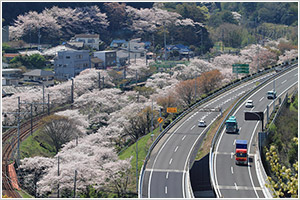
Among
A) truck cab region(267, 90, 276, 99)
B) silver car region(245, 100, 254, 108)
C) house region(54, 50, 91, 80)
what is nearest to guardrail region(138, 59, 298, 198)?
silver car region(245, 100, 254, 108)

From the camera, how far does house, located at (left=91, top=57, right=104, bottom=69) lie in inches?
2725

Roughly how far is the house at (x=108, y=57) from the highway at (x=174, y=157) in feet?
94.3

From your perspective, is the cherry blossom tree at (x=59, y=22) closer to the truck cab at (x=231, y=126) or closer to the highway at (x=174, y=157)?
the highway at (x=174, y=157)

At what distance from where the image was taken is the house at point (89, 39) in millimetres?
79688

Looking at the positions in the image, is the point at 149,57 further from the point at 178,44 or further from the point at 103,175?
the point at 103,175

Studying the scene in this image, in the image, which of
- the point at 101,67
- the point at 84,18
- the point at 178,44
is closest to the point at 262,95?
the point at 101,67

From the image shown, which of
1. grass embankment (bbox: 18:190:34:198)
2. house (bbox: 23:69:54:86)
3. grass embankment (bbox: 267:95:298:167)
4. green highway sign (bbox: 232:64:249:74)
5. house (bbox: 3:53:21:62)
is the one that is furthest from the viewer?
house (bbox: 3:53:21:62)

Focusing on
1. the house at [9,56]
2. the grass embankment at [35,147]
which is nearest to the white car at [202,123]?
the grass embankment at [35,147]

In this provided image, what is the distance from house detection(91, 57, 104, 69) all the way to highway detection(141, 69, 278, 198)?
89.5 feet

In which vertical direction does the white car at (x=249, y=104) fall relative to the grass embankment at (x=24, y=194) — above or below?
above

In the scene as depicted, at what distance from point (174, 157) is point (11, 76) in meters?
35.3

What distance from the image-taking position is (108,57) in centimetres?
7225

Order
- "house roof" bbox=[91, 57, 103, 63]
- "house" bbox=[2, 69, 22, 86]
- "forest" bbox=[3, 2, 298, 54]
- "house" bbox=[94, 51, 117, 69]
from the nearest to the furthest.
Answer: "house" bbox=[2, 69, 22, 86] < "house roof" bbox=[91, 57, 103, 63] < "house" bbox=[94, 51, 117, 69] < "forest" bbox=[3, 2, 298, 54]

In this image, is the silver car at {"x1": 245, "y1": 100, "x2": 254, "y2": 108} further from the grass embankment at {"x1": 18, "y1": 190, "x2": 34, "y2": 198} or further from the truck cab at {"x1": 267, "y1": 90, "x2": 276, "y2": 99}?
the grass embankment at {"x1": 18, "y1": 190, "x2": 34, "y2": 198}
